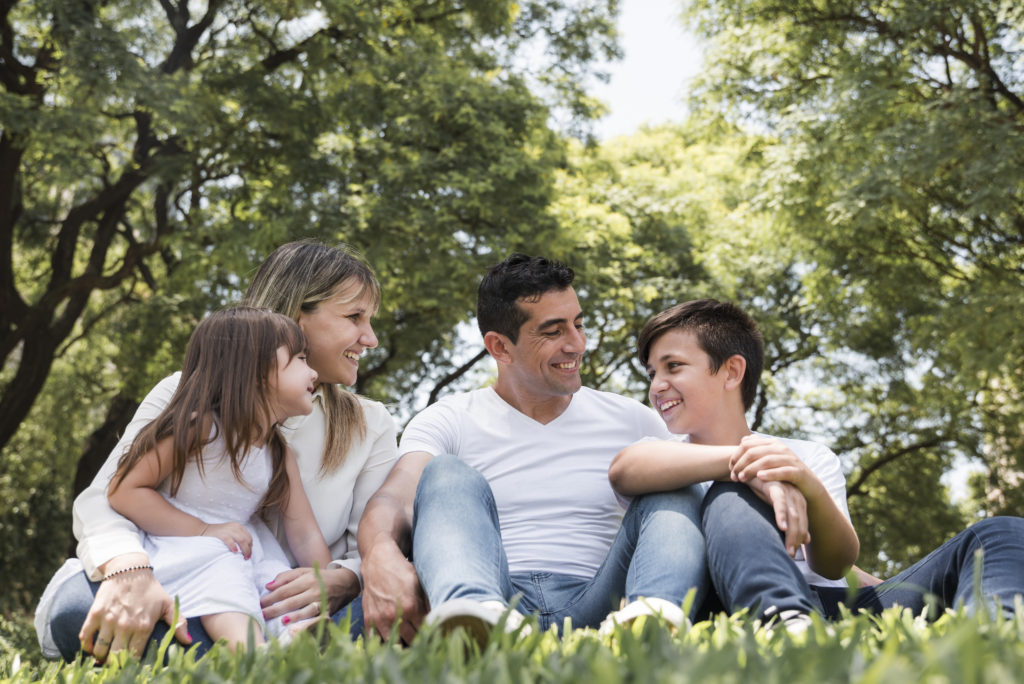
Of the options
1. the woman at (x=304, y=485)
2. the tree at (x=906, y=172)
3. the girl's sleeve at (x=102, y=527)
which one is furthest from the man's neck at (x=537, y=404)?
the tree at (x=906, y=172)

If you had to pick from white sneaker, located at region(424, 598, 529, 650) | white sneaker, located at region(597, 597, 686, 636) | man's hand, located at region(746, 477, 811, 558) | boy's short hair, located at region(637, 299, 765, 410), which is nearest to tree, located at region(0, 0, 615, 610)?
boy's short hair, located at region(637, 299, 765, 410)

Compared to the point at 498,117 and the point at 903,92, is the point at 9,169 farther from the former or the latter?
the point at 903,92

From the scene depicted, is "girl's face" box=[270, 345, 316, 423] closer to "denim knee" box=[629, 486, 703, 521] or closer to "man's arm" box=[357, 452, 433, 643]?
"man's arm" box=[357, 452, 433, 643]

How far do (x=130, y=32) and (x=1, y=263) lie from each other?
3.12m

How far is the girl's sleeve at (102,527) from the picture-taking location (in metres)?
2.49

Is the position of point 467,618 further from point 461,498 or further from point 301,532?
point 301,532

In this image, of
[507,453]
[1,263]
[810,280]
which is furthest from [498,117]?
[507,453]

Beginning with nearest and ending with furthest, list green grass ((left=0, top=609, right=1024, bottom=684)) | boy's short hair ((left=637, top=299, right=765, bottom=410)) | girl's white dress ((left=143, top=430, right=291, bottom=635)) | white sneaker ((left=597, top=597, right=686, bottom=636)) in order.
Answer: green grass ((left=0, top=609, right=1024, bottom=684)) → white sneaker ((left=597, top=597, right=686, bottom=636)) → girl's white dress ((left=143, top=430, right=291, bottom=635)) → boy's short hair ((left=637, top=299, right=765, bottom=410))

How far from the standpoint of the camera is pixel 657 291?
44.2 ft

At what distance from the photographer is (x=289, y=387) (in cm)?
286

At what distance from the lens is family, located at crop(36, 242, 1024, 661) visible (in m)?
2.32

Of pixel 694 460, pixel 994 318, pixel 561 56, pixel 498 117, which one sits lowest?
pixel 694 460

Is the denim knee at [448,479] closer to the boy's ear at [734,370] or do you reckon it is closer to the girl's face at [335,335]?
the girl's face at [335,335]

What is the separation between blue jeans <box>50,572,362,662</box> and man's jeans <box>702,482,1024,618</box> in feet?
3.29
